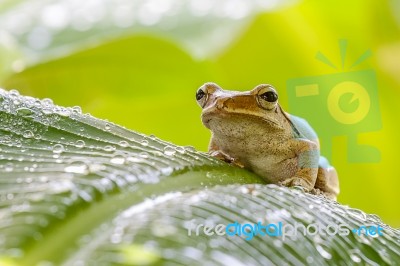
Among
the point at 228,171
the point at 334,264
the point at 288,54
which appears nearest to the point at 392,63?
the point at 288,54

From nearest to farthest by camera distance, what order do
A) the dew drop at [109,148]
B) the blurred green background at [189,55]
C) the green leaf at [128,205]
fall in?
the green leaf at [128,205] < the dew drop at [109,148] < the blurred green background at [189,55]

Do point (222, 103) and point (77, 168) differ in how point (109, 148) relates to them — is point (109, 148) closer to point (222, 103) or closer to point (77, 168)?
point (77, 168)

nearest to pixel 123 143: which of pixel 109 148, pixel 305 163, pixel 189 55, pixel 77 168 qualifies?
pixel 109 148

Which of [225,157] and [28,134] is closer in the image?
[28,134]

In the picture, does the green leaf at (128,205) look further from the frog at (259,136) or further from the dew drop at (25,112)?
the frog at (259,136)

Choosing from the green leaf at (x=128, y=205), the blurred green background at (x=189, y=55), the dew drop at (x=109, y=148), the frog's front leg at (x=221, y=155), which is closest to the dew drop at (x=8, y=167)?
the green leaf at (x=128, y=205)
